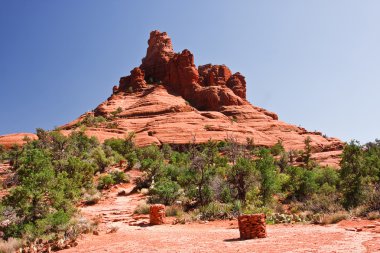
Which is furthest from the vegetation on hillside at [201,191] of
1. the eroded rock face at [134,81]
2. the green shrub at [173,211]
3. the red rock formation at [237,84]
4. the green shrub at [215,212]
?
the red rock formation at [237,84]

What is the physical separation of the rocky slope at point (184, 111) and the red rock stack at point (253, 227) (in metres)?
38.1

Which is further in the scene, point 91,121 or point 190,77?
point 190,77

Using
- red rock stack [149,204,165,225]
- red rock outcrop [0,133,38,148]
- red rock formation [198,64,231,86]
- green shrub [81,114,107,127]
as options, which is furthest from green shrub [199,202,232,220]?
red rock formation [198,64,231,86]

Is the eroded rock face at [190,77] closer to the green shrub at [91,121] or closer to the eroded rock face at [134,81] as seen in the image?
the eroded rock face at [134,81]

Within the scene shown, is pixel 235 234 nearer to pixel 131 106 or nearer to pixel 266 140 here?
pixel 266 140

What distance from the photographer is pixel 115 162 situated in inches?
1571

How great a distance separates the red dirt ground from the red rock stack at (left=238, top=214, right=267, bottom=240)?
0.33 meters

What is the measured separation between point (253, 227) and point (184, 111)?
5982cm

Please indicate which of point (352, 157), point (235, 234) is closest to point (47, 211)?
point (235, 234)

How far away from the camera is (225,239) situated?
11.2 m

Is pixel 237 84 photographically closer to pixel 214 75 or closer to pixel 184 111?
pixel 214 75

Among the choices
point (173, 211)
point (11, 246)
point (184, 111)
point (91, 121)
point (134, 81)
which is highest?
point (134, 81)

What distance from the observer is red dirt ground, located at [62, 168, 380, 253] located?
909cm

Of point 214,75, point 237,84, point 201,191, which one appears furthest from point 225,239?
point 237,84
